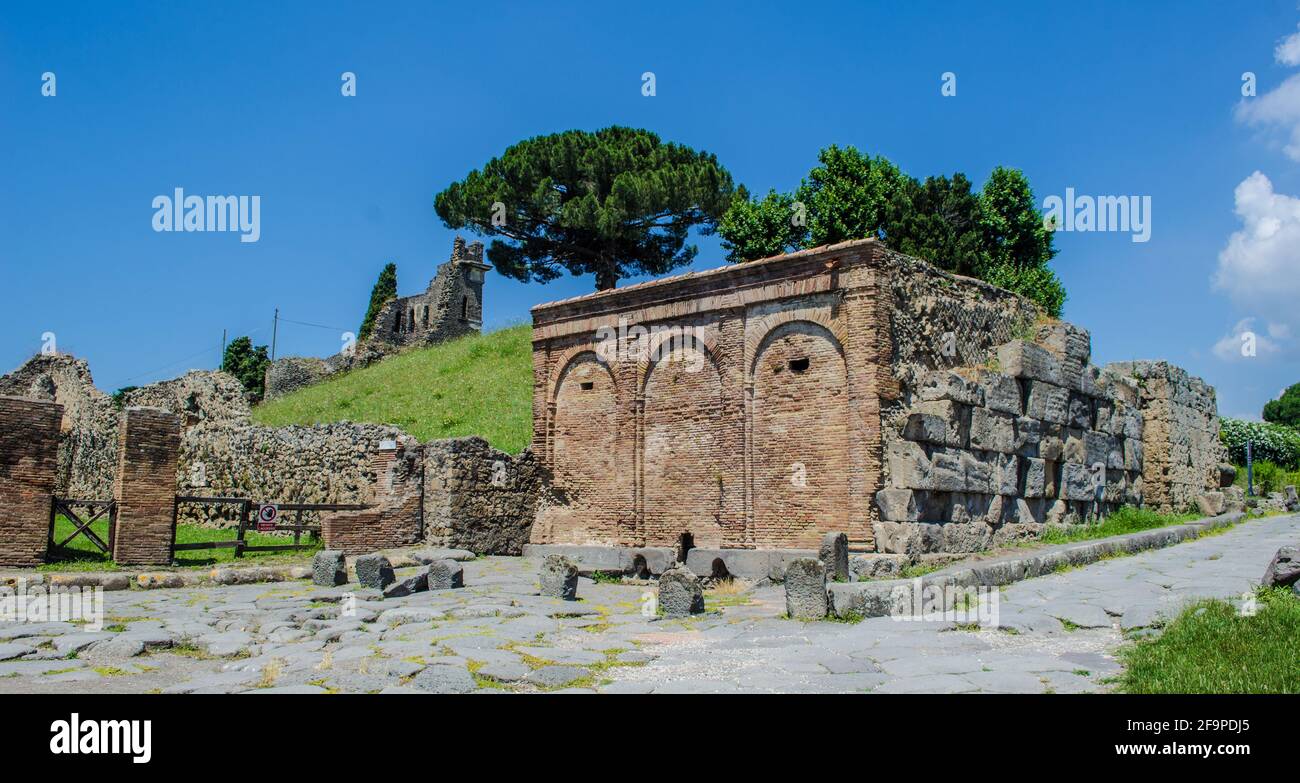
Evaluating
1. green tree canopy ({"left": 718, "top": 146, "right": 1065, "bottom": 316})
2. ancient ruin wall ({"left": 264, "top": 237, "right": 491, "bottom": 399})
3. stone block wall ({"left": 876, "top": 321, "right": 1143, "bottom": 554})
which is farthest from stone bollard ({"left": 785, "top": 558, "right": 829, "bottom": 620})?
ancient ruin wall ({"left": 264, "top": 237, "right": 491, "bottom": 399})

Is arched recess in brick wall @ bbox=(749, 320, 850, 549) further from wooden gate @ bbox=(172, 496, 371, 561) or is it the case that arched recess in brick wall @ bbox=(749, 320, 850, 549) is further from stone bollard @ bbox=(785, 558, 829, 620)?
wooden gate @ bbox=(172, 496, 371, 561)

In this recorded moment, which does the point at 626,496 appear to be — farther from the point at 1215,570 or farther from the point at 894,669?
the point at 894,669

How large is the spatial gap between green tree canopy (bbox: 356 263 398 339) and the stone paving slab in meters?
37.3

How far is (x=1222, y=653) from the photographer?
599 cm

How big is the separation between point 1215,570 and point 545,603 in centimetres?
769

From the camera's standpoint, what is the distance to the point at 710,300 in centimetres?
1570

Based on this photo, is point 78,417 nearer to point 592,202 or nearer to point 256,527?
point 256,527

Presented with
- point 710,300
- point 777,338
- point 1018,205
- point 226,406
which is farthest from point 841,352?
point 1018,205

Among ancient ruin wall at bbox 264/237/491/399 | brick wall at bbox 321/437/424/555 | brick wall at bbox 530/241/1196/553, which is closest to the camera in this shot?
brick wall at bbox 530/241/1196/553

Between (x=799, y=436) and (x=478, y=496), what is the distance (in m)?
6.49

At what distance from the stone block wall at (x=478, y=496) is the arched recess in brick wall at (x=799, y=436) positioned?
17.4 ft

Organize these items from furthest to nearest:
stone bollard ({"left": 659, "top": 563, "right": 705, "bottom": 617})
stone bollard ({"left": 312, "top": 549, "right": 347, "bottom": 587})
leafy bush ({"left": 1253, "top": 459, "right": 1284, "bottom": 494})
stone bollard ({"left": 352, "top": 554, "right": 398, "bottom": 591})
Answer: leafy bush ({"left": 1253, "top": 459, "right": 1284, "bottom": 494})
stone bollard ({"left": 312, "top": 549, "right": 347, "bottom": 587})
stone bollard ({"left": 352, "top": 554, "right": 398, "bottom": 591})
stone bollard ({"left": 659, "top": 563, "right": 705, "bottom": 617})

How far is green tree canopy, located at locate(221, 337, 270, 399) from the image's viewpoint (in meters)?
47.3

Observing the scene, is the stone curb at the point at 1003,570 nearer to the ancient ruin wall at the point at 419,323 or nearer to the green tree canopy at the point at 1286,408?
the ancient ruin wall at the point at 419,323
